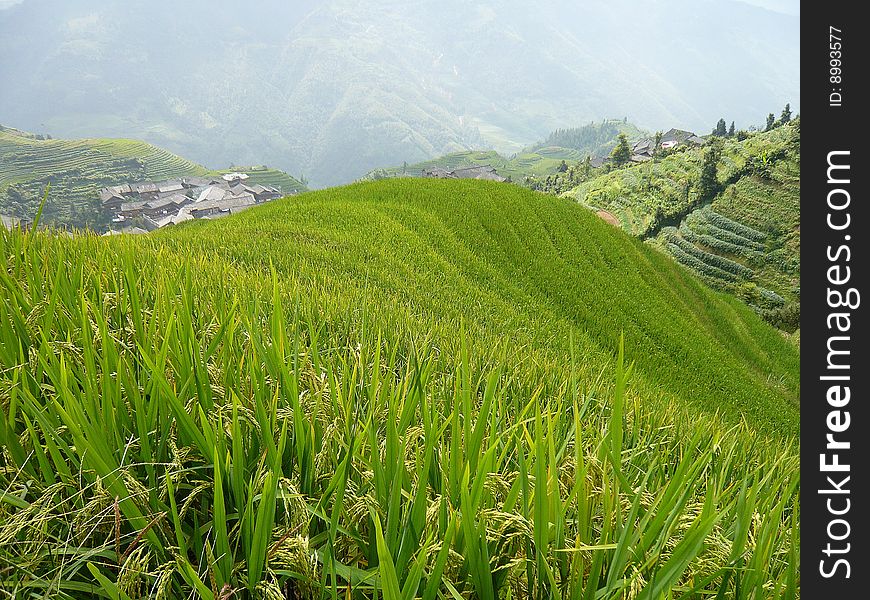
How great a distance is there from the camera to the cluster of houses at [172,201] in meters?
69.2

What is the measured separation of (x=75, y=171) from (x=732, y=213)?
432ft

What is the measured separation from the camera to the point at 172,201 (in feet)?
257

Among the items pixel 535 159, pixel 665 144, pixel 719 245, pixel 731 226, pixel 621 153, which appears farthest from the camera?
pixel 535 159

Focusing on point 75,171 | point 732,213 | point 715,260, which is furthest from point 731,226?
point 75,171

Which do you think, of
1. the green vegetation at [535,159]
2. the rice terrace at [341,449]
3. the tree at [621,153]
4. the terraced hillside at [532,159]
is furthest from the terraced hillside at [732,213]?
the terraced hillside at [532,159]

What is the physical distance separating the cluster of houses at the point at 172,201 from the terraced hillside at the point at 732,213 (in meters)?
49.2

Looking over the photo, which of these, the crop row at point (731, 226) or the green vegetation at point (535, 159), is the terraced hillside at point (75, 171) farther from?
the crop row at point (731, 226)

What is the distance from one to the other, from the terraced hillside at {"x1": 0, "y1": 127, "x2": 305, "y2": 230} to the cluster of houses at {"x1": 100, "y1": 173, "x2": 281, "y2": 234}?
169 inches

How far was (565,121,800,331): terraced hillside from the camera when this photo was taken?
34438 mm

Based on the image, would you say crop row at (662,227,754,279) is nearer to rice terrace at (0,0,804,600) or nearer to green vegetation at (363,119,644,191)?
rice terrace at (0,0,804,600)

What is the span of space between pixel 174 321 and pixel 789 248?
44525 millimetres

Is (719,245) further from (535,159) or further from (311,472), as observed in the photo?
(535,159)
